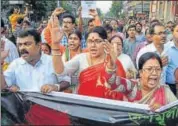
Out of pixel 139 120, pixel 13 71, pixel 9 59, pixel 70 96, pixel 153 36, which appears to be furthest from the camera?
pixel 9 59

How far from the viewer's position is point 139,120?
2.94 m

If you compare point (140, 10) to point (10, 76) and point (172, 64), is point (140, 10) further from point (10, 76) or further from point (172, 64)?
point (10, 76)

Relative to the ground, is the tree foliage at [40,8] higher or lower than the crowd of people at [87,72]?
higher

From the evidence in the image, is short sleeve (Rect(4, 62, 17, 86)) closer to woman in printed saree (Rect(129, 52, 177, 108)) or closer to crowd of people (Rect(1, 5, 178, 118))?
crowd of people (Rect(1, 5, 178, 118))

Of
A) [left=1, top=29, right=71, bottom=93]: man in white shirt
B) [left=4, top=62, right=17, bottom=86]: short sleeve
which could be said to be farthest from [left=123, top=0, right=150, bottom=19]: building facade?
[left=4, top=62, right=17, bottom=86]: short sleeve

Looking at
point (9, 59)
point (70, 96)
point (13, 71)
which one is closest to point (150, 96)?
point (70, 96)

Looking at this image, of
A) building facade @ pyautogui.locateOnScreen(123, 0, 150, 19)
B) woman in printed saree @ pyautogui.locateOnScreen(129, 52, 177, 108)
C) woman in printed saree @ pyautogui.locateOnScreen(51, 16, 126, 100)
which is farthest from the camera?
building facade @ pyautogui.locateOnScreen(123, 0, 150, 19)

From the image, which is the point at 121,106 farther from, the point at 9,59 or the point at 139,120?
the point at 9,59

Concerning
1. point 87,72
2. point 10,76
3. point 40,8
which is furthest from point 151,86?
point 40,8

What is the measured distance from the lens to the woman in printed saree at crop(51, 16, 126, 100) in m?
3.39

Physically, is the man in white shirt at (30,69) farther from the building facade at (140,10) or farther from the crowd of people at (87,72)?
the building facade at (140,10)

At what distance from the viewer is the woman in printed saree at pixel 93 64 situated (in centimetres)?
339

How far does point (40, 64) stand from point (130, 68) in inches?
48.9

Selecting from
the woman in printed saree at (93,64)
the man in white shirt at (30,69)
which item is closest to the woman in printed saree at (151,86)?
the woman in printed saree at (93,64)
